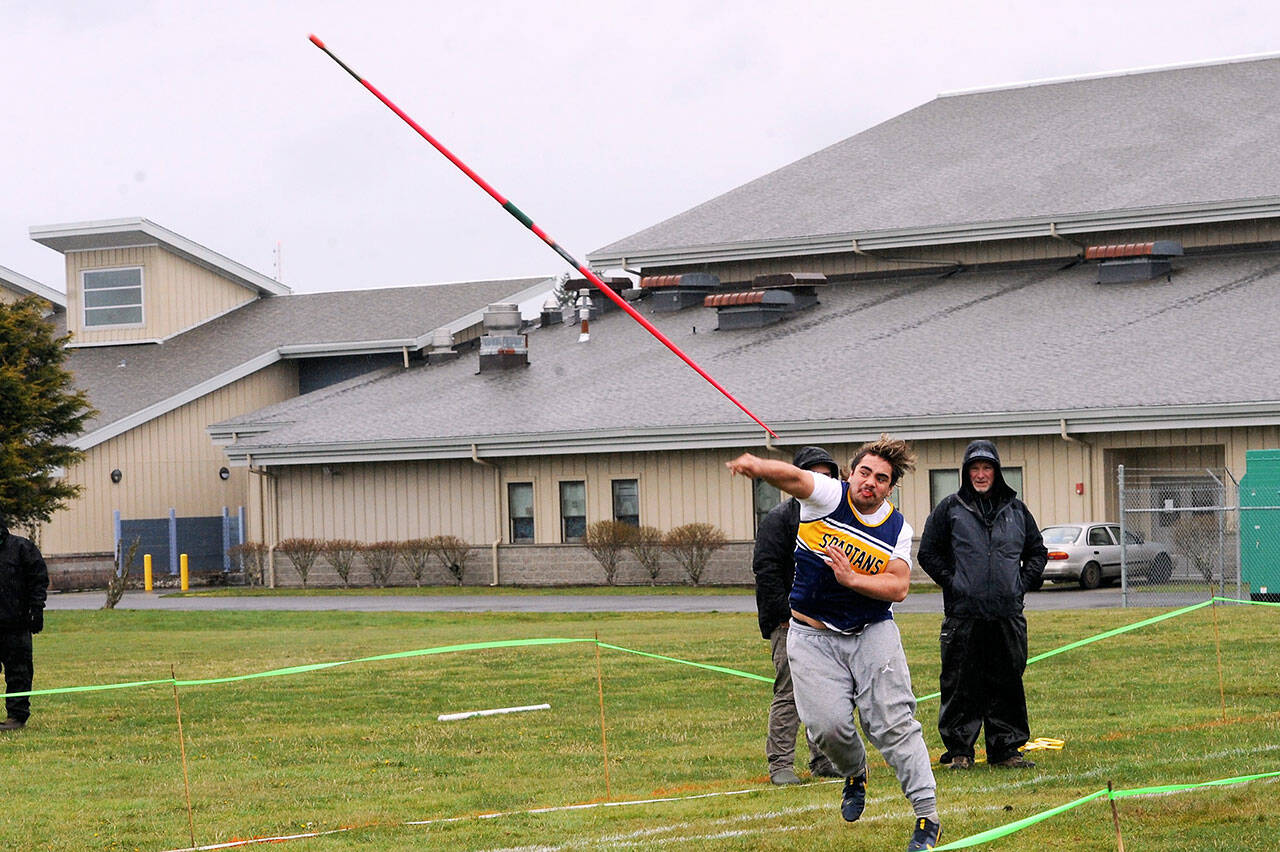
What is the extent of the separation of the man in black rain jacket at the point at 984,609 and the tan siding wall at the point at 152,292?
43323 mm

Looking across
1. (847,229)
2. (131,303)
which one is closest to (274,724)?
(847,229)

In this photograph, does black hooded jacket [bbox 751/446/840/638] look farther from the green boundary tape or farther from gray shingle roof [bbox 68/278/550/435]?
gray shingle roof [bbox 68/278/550/435]

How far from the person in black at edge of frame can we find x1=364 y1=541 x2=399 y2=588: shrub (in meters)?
29.6

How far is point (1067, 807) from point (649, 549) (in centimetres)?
3071

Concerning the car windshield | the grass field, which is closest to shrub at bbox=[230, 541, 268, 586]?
the car windshield

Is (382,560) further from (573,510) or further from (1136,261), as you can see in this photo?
(1136,261)

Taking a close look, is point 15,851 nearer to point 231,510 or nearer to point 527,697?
point 527,697

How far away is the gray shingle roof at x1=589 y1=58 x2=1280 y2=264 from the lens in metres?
42.1

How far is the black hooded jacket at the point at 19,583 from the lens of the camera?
1563cm

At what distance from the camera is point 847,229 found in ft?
145

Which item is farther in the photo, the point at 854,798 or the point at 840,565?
the point at 854,798

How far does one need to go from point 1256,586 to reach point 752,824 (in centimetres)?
1882

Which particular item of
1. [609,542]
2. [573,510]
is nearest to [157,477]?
[573,510]

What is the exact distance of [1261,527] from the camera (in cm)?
2694
